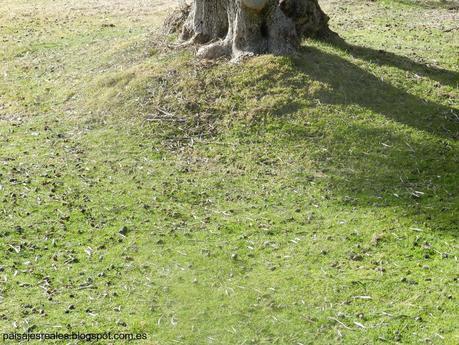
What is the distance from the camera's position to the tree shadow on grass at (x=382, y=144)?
27.3 ft

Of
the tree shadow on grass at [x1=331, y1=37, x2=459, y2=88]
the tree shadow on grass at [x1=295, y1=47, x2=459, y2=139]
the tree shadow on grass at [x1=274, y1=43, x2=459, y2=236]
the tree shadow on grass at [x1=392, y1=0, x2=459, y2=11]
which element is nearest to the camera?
the tree shadow on grass at [x1=274, y1=43, x2=459, y2=236]

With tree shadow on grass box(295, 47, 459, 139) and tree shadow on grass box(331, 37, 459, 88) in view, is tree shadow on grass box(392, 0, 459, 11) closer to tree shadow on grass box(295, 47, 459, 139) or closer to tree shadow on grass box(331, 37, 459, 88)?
tree shadow on grass box(331, 37, 459, 88)

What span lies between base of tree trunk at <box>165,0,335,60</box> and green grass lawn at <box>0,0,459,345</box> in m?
0.40

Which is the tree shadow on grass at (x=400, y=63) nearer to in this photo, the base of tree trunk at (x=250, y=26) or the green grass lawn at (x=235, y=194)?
the green grass lawn at (x=235, y=194)

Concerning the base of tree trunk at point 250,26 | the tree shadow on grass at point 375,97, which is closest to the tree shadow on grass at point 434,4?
the base of tree trunk at point 250,26

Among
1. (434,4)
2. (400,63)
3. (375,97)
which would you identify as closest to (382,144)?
(375,97)

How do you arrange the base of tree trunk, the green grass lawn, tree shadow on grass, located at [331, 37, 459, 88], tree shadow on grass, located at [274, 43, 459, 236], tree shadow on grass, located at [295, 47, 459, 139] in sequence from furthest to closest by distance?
tree shadow on grass, located at [331, 37, 459, 88] < the base of tree trunk < tree shadow on grass, located at [295, 47, 459, 139] < tree shadow on grass, located at [274, 43, 459, 236] < the green grass lawn

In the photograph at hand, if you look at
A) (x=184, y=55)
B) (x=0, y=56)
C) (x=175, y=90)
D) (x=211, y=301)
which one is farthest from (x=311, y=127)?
(x=0, y=56)

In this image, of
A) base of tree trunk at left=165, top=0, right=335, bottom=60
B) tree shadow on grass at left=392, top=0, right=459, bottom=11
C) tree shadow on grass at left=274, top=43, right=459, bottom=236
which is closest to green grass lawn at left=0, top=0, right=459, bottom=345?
tree shadow on grass at left=274, top=43, right=459, bottom=236

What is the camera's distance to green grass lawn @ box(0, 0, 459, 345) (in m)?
6.43

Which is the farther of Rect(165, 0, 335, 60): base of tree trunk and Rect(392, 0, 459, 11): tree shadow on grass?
Rect(392, 0, 459, 11): tree shadow on grass

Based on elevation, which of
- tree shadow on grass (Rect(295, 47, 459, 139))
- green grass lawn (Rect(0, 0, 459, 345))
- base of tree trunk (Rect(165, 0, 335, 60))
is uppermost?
base of tree trunk (Rect(165, 0, 335, 60))

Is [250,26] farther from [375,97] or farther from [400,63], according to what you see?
[400,63]

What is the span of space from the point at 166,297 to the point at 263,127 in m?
3.88
